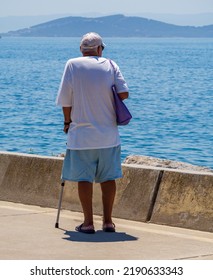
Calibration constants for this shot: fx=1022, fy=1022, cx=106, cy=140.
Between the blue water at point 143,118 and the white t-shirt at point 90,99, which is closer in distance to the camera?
the white t-shirt at point 90,99

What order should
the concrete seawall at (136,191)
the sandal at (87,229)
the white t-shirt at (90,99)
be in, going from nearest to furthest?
the white t-shirt at (90,99)
the sandal at (87,229)
the concrete seawall at (136,191)

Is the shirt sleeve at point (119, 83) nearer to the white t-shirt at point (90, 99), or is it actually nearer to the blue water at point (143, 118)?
the white t-shirt at point (90, 99)

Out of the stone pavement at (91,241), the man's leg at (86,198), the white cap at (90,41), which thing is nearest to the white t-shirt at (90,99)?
the white cap at (90,41)

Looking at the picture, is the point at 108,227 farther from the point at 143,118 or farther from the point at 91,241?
the point at 143,118

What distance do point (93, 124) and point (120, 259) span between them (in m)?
1.49

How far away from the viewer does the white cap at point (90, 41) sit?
29.1 feet

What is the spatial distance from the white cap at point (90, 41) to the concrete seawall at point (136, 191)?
1.37 meters

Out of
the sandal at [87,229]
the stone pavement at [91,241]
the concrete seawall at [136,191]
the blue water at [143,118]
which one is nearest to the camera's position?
the stone pavement at [91,241]

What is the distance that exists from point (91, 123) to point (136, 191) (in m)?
1.06

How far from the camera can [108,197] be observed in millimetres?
8992

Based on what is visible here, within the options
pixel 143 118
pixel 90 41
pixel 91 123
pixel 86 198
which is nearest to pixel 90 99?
pixel 91 123

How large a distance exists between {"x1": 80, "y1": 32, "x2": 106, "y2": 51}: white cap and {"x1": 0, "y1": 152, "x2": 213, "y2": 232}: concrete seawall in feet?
4.48

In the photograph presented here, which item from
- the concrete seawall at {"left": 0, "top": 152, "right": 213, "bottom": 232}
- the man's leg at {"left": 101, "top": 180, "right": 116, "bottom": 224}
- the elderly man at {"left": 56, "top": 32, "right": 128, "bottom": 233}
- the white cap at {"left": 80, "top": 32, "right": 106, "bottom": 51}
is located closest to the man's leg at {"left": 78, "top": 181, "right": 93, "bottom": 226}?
the elderly man at {"left": 56, "top": 32, "right": 128, "bottom": 233}
